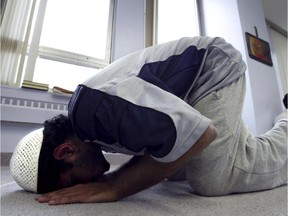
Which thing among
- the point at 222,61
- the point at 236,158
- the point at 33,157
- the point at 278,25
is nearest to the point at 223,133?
the point at 236,158

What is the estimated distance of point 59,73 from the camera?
189 centimetres

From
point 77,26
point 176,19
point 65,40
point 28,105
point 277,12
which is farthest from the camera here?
point 277,12

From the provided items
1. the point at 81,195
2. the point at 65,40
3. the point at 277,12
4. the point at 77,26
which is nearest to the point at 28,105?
the point at 65,40

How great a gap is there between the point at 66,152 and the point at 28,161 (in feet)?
0.33

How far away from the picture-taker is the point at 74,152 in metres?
0.61


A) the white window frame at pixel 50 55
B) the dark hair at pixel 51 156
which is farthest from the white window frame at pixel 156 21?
the dark hair at pixel 51 156

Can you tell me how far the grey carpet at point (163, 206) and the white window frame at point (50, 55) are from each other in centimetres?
131

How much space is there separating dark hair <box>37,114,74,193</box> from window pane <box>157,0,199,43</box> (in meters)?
2.07

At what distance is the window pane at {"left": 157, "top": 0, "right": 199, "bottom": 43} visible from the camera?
2535mm

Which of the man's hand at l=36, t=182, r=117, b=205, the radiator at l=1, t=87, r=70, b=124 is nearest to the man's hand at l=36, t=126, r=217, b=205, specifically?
the man's hand at l=36, t=182, r=117, b=205

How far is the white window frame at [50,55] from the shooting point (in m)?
1.71

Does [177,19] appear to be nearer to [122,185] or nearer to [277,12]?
[277,12]

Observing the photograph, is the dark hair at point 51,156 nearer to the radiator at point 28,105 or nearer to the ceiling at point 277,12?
the radiator at point 28,105

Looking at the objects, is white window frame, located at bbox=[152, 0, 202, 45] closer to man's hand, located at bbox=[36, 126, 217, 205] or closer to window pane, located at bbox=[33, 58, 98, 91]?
window pane, located at bbox=[33, 58, 98, 91]
